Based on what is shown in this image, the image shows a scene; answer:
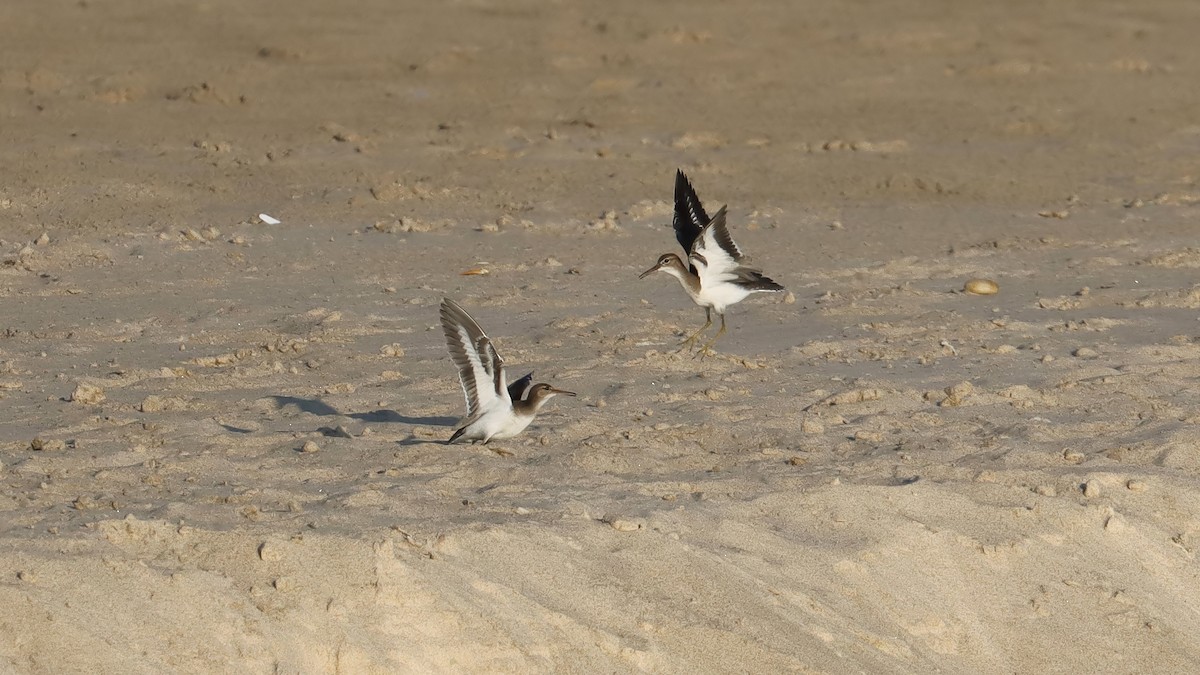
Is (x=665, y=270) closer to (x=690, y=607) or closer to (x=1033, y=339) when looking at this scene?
(x=1033, y=339)

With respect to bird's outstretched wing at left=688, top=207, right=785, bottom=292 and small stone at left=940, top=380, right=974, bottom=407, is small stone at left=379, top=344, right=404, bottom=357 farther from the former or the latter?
small stone at left=940, top=380, right=974, bottom=407

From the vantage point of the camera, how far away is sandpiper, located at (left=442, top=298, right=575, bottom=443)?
21.2ft

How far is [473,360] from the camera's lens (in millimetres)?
6562

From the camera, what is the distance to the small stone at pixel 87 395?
7.16 meters

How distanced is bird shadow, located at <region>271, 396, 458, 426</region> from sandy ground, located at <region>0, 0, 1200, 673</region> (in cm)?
7

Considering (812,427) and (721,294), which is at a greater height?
(721,294)

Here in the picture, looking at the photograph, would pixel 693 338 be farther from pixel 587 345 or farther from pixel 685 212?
pixel 685 212

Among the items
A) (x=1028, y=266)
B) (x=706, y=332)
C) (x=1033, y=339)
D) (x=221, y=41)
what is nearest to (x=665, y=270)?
(x=706, y=332)

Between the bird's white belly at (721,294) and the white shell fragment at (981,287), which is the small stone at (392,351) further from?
the white shell fragment at (981,287)

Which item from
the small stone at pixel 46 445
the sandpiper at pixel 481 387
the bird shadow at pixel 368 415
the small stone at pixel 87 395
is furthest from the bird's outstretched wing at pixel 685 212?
the small stone at pixel 46 445

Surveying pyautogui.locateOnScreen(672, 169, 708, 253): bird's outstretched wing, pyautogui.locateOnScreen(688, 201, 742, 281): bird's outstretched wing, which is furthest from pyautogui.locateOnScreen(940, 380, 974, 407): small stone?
pyautogui.locateOnScreen(672, 169, 708, 253): bird's outstretched wing

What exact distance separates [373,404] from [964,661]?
9.30 ft

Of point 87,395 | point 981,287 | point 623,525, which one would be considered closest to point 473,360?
point 623,525

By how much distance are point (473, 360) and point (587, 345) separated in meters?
1.79
